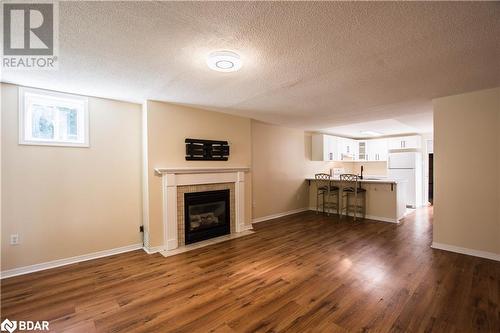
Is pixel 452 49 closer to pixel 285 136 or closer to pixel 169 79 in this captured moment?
pixel 169 79

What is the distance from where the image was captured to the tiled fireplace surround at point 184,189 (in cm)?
363

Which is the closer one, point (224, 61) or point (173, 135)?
point (224, 61)

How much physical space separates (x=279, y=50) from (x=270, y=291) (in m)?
2.47

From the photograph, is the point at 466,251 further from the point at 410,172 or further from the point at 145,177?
the point at 145,177

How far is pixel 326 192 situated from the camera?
20.6 feet

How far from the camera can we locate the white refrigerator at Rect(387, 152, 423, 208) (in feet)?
22.2

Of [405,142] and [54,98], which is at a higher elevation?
[54,98]

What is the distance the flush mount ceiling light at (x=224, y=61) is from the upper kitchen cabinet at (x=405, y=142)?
7.25 m

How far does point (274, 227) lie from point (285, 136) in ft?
8.44

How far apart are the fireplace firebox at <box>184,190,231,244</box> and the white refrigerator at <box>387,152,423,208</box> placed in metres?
5.70

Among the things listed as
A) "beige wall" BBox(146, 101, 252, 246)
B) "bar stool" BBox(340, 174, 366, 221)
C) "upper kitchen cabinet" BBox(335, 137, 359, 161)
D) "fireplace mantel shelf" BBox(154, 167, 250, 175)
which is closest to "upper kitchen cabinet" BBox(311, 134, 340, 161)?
"upper kitchen cabinet" BBox(335, 137, 359, 161)

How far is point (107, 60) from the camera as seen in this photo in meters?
2.21

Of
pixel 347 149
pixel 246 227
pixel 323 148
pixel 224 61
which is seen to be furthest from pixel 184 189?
pixel 347 149

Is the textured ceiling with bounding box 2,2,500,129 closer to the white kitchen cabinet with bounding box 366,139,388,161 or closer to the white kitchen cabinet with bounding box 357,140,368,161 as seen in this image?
the white kitchen cabinet with bounding box 366,139,388,161
